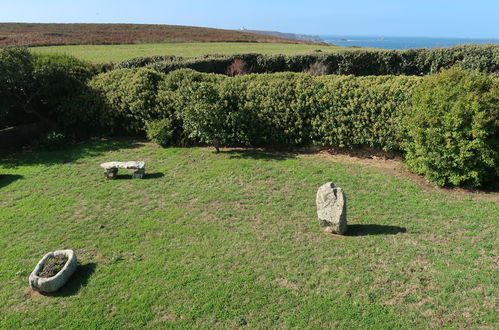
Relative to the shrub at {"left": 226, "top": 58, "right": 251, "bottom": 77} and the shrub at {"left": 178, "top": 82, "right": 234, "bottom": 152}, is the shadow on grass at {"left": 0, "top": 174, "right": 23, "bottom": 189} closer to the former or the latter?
the shrub at {"left": 178, "top": 82, "right": 234, "bottom": 152}

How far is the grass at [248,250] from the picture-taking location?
5082mm

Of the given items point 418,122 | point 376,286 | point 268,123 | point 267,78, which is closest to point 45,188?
point 268,123

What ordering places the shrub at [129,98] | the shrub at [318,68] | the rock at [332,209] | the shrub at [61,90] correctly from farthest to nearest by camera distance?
the shrub at [318,68] → the shrub at [61,90] → the shrub at [129,98] → the rock at [332,209]

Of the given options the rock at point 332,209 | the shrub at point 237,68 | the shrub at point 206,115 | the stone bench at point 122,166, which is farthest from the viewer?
the shrub at point 237,68

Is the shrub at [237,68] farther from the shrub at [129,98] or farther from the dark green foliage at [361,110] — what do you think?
the dark green foliage at [361,110]

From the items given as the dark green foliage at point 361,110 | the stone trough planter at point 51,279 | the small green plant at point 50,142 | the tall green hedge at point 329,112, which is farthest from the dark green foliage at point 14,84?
the dark green foliage at point 361,110

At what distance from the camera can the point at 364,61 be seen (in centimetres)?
2141

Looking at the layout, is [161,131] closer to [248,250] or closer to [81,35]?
[248,250]

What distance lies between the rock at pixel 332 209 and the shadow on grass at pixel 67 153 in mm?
8214

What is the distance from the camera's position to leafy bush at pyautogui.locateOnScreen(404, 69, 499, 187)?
7.99m

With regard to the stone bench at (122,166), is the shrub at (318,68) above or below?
above

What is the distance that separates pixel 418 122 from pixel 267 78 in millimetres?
5144

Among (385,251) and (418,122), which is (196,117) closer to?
(418,122)

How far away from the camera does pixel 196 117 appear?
11.5 metres
